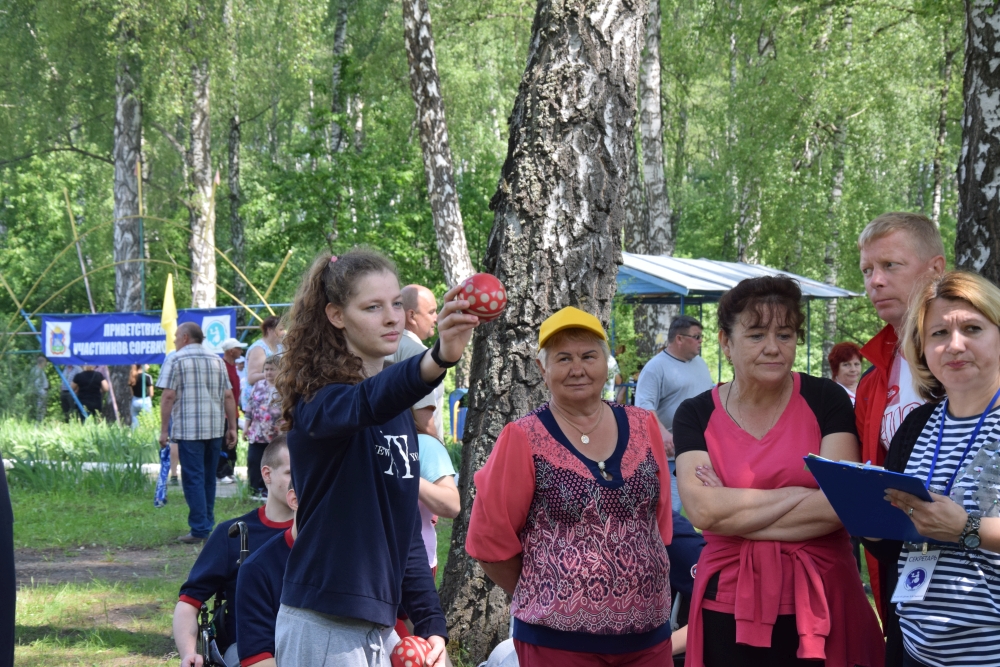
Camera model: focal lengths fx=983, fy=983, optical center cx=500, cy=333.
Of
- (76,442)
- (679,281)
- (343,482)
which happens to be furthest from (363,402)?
(76,442)

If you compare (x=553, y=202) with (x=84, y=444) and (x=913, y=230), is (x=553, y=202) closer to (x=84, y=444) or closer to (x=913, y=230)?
(x=913, y=230)

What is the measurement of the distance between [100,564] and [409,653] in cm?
666

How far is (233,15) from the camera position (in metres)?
18.1

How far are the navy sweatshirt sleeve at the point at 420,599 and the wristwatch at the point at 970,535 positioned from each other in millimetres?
1375

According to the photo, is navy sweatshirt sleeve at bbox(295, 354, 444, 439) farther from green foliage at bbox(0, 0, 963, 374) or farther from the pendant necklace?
green foliage at bbox(0, 0, 963, 374)

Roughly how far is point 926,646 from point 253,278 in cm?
2955

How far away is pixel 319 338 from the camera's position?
2604 mm

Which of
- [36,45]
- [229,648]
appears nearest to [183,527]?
[229,648]

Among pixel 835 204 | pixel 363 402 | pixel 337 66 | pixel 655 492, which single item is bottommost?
pixel 655 492

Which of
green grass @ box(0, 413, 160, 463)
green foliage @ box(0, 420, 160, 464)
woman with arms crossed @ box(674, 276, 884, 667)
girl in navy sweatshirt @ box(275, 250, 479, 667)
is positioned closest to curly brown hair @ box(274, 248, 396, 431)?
girl in navy sweatshirt @ box(275, 250, 479, 667)

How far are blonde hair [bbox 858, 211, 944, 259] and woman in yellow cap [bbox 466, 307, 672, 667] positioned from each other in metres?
0.91

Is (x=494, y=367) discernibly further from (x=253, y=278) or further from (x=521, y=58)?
(x=253, y=278)

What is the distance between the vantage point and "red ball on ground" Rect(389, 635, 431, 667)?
263 centimetres

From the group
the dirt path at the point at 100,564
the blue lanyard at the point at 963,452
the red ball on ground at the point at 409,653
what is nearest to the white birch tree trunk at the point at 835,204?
the dirt path at the point at 100,564
